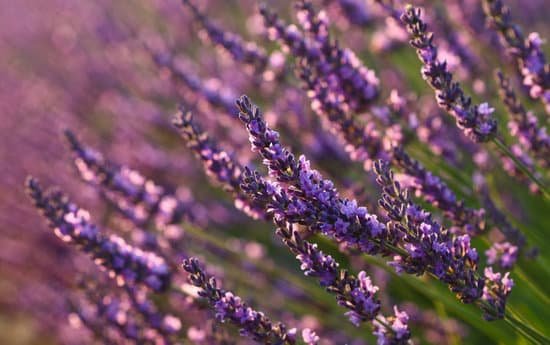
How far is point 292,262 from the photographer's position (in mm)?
4016

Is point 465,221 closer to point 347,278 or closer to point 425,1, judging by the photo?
point 347,278

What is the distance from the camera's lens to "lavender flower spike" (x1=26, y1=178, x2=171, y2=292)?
2.16 metres

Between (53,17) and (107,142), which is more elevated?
(53,17)

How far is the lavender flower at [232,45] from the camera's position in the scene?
2.74 meters

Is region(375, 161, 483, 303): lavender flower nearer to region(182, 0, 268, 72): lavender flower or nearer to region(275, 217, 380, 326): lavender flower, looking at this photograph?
region(275, 217, 380, 326): lavender flower

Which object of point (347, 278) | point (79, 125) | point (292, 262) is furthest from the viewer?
point (79, 125)

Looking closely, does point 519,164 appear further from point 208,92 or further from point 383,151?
point 208,92

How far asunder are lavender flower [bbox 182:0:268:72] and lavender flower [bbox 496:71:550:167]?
1109 millimetres

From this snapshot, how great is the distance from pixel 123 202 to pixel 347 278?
4.76ft

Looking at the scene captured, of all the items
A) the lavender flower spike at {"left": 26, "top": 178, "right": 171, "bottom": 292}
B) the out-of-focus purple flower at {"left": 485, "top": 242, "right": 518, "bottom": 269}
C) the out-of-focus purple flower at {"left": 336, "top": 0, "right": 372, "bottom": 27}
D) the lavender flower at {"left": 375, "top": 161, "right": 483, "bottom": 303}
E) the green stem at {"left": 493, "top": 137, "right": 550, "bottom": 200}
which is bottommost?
the lavender flower at {"left": 375, "top": 161, "right": 483, "bottom": 303}

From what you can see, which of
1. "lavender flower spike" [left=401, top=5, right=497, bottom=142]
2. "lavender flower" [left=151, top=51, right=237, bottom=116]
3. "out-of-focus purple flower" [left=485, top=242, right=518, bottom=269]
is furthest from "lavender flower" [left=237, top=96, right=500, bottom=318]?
"lavender flower" [left=151, top=51, right=237, bottom=116]

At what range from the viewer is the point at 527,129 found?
2158 mm

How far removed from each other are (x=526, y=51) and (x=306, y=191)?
105 cm

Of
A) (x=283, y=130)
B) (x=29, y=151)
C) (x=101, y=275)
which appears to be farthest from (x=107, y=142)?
(x=283, y=130)
